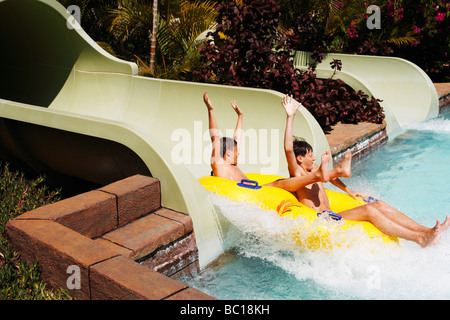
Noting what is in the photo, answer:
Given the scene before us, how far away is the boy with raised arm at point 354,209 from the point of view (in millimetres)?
3986

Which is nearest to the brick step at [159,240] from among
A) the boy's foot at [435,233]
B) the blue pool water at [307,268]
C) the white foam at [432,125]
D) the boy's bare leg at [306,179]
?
the blue pool water at [307,268]

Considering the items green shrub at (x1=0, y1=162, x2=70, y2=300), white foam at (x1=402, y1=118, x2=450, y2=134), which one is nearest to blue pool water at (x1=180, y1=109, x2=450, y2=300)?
green shrub at (x1=0, y1=162, x2=70, y2=300)

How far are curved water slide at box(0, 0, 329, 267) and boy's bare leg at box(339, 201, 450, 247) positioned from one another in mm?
1308

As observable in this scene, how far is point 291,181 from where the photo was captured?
14.7 feet

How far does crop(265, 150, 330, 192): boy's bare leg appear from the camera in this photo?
4078 mm

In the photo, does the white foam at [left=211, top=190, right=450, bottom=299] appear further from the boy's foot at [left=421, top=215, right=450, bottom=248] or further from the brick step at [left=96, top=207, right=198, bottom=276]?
the brick step at [left=96, top=207, right=198, bottom=276]

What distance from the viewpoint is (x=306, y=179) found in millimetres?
4340

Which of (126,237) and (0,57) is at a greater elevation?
(0,57)

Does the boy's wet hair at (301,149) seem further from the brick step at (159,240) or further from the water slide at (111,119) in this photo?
the brick step at (159,240)

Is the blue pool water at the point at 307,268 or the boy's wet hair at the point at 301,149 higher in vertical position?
the boy's wet hair at the point at 301,149

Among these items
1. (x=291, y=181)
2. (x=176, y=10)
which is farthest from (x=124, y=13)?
(x=291, y=181)

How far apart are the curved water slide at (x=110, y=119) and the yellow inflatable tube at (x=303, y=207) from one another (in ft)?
Answer: 1.06

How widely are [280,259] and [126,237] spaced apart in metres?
1.35
